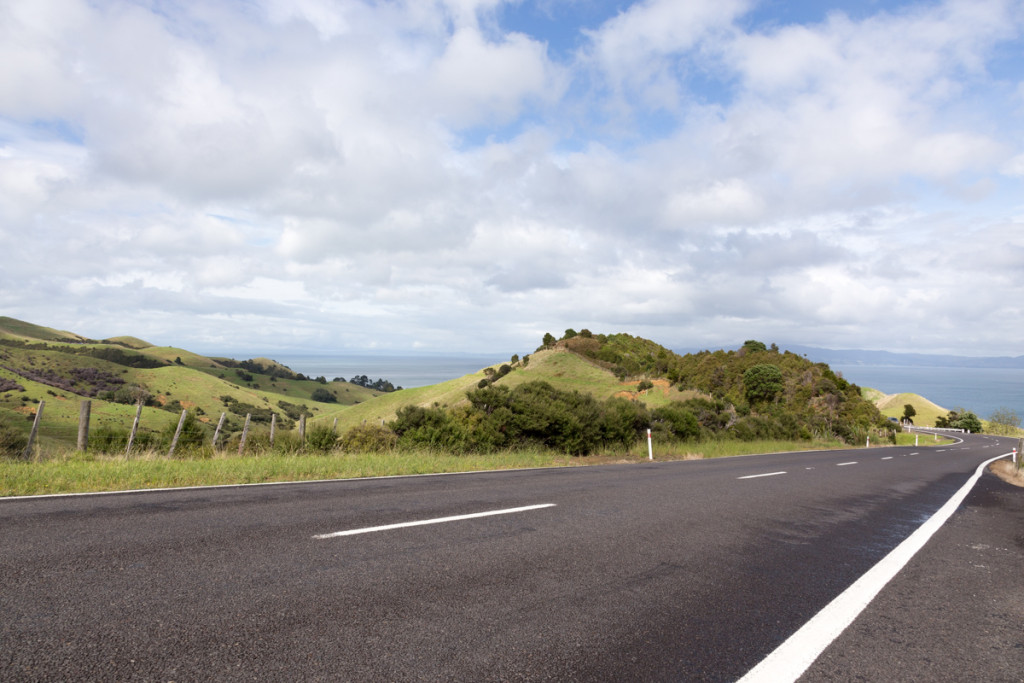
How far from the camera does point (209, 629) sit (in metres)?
3.35

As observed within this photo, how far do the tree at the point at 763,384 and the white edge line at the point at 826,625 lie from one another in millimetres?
80591

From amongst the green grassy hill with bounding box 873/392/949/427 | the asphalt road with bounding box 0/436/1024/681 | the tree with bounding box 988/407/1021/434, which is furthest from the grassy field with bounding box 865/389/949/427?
the asphalt road with bounding box 0/436/1024/681

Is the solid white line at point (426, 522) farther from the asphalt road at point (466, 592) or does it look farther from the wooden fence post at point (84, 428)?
the wooden fence post at point (84, 428)

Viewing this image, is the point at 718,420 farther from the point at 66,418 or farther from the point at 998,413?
the point at 998,413

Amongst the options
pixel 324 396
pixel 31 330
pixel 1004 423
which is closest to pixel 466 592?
pixel 324 396

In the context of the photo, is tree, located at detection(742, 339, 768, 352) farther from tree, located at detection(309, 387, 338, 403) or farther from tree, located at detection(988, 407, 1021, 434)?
tree, located at detection(309, 387, 338, 403)

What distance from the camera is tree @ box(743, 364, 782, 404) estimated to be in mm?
80625

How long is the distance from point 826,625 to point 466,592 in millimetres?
2586

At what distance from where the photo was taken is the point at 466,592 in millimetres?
4191

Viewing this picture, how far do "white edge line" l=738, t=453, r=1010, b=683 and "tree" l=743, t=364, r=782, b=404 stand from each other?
80.6 metres

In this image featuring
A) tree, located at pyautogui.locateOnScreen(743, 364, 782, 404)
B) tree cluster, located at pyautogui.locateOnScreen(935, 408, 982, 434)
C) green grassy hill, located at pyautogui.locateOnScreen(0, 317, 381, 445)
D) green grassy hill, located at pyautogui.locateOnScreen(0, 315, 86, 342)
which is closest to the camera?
green grassy hill, located at pyautogui.locateOnScreen(0, 317, 381, 445)

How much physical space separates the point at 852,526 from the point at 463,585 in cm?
621

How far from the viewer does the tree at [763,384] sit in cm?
8062

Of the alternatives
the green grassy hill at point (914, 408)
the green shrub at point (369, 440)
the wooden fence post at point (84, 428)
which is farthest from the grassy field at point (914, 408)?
the wooden fence post at point (84, 428)
